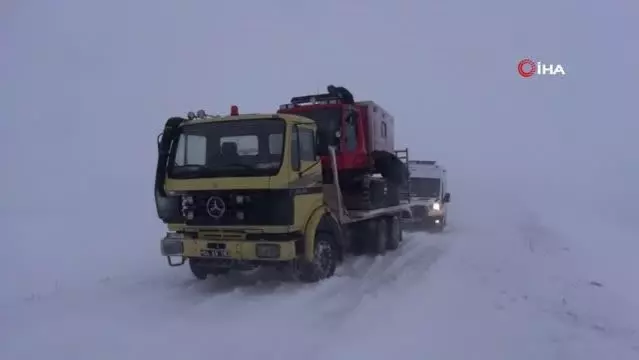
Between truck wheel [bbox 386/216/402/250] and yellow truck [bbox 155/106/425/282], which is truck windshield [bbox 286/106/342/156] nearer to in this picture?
yellow truck [bbox 155/106/425/282]

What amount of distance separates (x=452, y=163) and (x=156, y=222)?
2644cm

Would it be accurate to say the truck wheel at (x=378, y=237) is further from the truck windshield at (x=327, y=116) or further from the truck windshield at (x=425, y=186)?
the truck windshield at (x=425, y=186)

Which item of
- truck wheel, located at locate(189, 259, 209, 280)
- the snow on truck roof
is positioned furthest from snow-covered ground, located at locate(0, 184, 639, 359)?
the snow on truck roof

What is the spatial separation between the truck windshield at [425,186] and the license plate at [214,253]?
11.1 m

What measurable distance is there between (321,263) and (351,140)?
2973 millimetres

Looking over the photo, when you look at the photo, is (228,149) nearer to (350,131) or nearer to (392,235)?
(350,131)

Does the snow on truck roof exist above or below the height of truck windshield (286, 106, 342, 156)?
below

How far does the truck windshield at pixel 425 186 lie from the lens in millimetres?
17375

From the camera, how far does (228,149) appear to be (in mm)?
7508

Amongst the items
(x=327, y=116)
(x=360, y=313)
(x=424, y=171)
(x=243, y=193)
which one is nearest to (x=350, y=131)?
(x=327, y=116)

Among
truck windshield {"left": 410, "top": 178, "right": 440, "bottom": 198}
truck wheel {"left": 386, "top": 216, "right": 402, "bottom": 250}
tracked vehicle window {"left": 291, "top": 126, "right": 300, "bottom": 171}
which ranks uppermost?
tracked vehicle window {"left": 291, "top": 126, "right": 300, "bottom": 171}

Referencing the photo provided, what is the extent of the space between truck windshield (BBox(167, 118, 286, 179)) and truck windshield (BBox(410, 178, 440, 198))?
10.8 m

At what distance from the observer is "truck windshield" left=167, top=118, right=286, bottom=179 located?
23.8 feet

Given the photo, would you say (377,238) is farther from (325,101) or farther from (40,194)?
(40,194)
